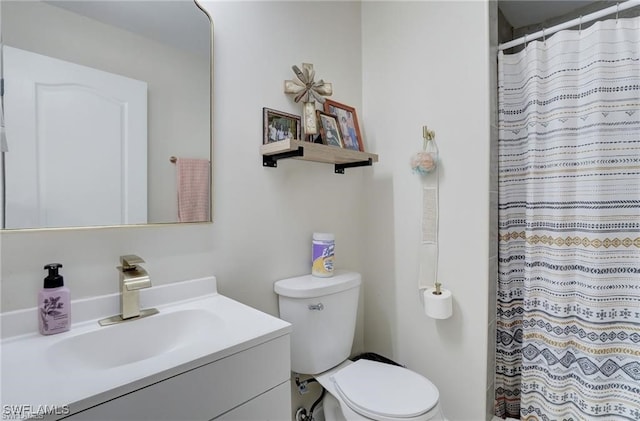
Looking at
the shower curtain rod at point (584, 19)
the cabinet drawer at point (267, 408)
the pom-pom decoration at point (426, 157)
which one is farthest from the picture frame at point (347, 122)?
the cabinet drawer at point (267, 408)

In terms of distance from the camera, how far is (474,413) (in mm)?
1370

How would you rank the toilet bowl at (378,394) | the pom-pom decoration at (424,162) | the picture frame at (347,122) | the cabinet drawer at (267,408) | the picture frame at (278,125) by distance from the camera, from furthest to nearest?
the picture frame at (347,122) < the pom-pom decoration at (424,162) < the picture frame at (278,125) < the toilet bowl at (378,394) < the cabinet drawer at (267,408)

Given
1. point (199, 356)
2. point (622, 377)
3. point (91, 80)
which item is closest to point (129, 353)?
point (199, 356)

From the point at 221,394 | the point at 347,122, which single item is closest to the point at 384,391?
the point at 221,394

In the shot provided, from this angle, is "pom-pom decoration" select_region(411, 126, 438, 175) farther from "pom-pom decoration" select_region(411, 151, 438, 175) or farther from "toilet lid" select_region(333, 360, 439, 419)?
"toilet lid" select_region(333, 360, 439, 419)

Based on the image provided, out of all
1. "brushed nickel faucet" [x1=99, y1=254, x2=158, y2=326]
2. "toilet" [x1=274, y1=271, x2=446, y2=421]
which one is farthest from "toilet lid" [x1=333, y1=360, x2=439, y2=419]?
"brushed nickel faucet" [x1=99, y1=254, x2=158, y2=326]

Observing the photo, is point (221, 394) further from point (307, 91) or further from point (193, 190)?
point (307, 91)

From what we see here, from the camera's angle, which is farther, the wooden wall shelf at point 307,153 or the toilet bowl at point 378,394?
the wooden wall shelf at point 307,153

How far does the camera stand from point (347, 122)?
161 cm

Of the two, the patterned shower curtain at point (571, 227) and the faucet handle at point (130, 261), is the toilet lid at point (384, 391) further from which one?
the faucet handle at point (130, 261)

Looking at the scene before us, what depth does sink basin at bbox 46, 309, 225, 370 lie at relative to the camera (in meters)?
0.77

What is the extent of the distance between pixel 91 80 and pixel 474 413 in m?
1.88

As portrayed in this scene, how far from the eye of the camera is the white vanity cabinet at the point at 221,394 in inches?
23.3

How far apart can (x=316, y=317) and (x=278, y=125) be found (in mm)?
806
